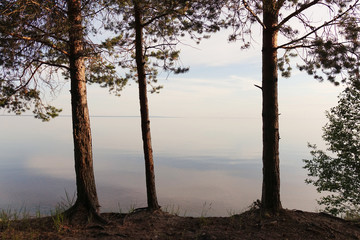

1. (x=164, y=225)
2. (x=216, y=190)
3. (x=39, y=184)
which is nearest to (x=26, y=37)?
(x=164, y=225)

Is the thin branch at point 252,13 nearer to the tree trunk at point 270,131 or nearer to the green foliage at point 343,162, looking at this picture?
the tree trunk at point 270,131

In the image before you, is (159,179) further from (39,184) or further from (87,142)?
(87,142)

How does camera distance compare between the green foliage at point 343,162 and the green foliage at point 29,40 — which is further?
the green foliage at point 343,162

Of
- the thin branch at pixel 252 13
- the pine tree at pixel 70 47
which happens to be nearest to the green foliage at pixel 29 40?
the pine tree at pixel 70 47

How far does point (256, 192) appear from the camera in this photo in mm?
33250

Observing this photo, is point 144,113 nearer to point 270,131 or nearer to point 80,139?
point 80,139

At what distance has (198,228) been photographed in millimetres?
5582

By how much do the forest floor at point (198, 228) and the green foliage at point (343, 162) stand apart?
7.07 metres

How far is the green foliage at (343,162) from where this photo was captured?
1218cm

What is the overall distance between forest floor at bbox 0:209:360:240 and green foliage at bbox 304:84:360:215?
23.2ft

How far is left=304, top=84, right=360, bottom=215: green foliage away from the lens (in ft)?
40.0

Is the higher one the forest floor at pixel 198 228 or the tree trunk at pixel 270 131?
the tree trunk at pixel 270 131

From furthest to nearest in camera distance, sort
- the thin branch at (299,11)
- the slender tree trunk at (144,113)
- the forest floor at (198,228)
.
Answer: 1. the slender tree trunk at (144,113)
2. the thin branch at (299,11)
3. the forest floor at (198,228)

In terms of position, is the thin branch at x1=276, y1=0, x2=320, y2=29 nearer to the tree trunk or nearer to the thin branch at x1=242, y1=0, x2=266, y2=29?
the tree trunk
